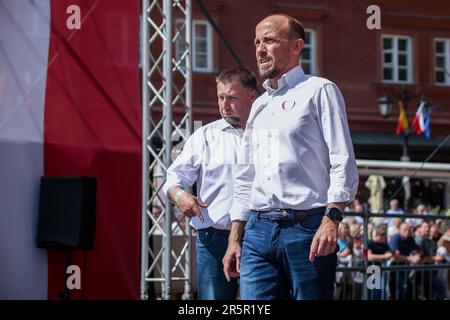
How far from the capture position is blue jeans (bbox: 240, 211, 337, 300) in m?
4.41

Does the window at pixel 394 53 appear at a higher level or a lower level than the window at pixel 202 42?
lower

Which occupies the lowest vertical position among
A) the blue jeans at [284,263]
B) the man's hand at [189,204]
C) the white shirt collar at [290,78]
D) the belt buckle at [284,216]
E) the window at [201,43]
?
the blue jeans at [284,263]

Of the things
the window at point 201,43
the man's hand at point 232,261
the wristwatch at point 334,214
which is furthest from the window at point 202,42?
the wristwatch at point 334,214

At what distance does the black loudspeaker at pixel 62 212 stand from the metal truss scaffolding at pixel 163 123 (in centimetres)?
40

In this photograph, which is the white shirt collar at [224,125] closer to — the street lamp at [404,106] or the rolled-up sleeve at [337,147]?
the rolled-up sleeve at [337,147]

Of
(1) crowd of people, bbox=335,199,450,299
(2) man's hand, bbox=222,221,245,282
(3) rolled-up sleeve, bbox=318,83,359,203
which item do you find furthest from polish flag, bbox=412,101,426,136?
(3) rolled-up sleeve, bbox=318,83,359,203

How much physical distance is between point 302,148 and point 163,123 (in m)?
2.67

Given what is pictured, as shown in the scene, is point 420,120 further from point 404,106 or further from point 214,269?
point 214,269

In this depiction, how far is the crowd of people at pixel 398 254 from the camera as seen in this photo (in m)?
9.51

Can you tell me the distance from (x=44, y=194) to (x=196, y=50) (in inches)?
105

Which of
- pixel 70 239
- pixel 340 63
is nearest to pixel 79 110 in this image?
pixel 70 239

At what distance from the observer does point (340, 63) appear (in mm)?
6793

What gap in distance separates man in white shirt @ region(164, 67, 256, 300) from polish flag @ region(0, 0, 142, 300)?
1.68 m
